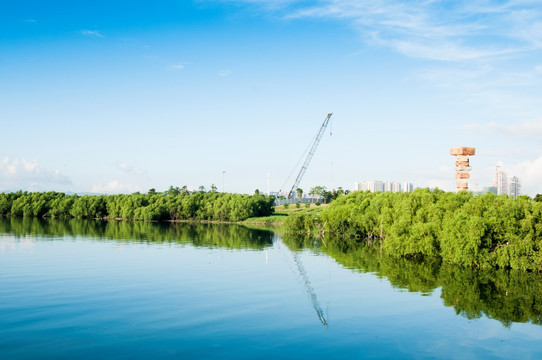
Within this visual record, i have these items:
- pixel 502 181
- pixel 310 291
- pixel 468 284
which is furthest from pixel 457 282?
pixel 502 181

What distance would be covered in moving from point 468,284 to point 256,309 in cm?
2704

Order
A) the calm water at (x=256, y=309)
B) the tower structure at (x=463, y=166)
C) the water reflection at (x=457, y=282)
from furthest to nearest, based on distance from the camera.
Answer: the tower structure at (x=463, y=166), the water reflection at (x=457, y=282), the calm water at (x=256, y=309)

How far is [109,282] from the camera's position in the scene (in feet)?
150

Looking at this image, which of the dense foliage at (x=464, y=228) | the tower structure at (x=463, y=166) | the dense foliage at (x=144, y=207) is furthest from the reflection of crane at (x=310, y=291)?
the dense foliage at (x=144, y=207)

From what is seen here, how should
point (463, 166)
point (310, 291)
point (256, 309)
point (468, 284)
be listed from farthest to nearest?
point (463, 166), point (468, 284), point (310, 291), point (256, 309)

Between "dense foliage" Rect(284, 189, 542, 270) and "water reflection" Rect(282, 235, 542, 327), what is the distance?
2.00 metres

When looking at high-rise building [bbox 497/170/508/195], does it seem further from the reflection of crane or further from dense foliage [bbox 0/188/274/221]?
the reflection of crane

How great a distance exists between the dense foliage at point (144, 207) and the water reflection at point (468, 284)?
3777 inches

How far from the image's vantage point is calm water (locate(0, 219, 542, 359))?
28000 millimetres

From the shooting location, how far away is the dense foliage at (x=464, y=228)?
2319 inches

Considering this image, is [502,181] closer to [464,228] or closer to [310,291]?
[464,228]

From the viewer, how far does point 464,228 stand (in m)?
61.5

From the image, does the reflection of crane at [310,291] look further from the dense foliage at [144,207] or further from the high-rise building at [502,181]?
the high-rise building at [502,181]

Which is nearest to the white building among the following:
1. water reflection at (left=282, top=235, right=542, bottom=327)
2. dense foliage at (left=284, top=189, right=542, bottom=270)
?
dense foliage at (left=284, top=189, right=542, bottom=270)
